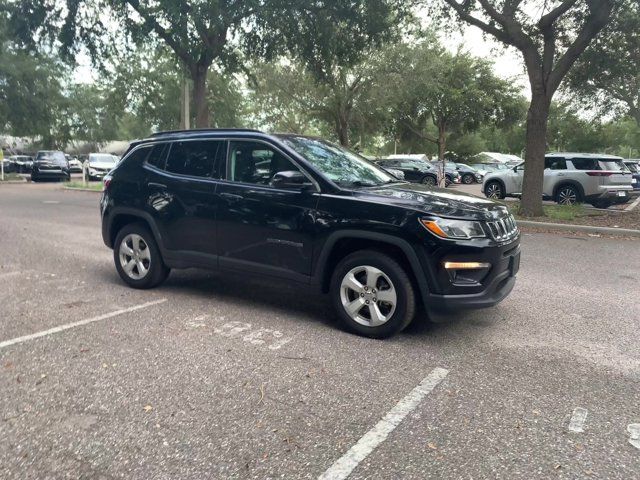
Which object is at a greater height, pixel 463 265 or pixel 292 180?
pixel 292 180

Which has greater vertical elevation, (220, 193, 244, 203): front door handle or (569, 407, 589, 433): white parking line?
(220, 193, 244, 203): front door handle

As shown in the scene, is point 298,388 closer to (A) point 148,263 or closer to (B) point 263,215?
(B) point 263,215

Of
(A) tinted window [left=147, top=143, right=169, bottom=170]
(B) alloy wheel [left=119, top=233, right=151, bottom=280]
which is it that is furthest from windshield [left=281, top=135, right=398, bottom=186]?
(B) alloy wheel [left=119, top=233, right=151, bottom=280]

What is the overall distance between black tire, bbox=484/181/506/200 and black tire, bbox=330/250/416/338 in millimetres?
14990

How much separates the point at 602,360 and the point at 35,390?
159 inches

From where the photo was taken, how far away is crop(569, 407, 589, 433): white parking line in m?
3.08

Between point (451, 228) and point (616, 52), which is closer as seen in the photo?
point (451, 228)

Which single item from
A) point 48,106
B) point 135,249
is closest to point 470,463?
point 135,249

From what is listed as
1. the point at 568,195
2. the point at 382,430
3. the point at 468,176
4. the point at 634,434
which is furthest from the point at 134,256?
the point at 468,176

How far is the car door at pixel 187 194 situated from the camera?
17.4ft

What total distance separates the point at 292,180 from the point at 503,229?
5.92 ft

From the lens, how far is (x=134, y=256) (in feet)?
19.6

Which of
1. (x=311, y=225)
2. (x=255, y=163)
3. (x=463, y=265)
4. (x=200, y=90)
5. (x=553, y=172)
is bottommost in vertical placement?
(x=463, y=265)

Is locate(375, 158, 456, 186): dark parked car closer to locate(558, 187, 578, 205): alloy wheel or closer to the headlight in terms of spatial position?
locate(558, 187, 578, 205): alloy wheel
